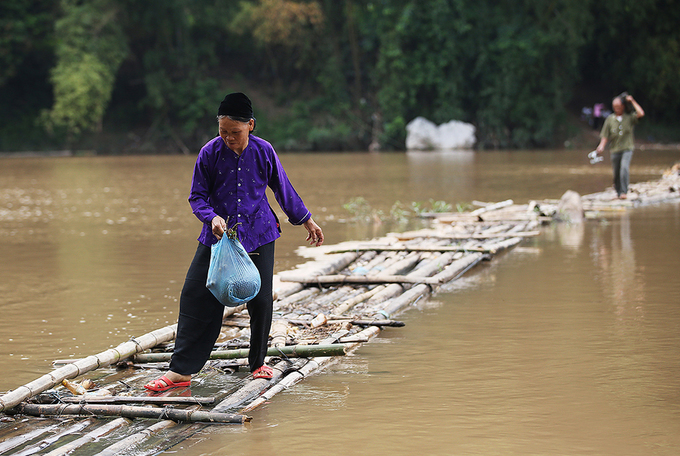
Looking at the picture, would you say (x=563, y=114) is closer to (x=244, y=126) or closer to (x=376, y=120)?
(x=376, y=120)

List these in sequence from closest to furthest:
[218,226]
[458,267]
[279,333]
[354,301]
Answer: [218,226]
[279,333]
[354,301]
[458,267]

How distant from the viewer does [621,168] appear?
523 inches

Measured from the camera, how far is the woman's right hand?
4.16m

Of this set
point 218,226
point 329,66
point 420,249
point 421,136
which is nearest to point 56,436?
point 218,226

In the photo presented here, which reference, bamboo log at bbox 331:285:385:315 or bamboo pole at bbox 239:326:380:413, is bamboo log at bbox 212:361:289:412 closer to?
bamboo pole at bbox 239:326:380:413

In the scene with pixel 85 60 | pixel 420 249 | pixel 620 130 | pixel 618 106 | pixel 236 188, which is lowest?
pixel 420 249

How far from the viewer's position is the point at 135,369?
15.9 ft

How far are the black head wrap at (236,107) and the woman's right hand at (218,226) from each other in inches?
21.4

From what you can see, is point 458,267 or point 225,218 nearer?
point 225,218

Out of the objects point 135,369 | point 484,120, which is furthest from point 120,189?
point 484,120

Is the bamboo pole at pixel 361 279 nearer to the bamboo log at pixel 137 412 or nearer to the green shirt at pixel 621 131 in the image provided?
the bamboo log at pixel 137 412

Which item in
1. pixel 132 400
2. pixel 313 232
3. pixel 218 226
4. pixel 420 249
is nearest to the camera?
pixel 132 400

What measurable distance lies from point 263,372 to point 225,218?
34.1 inches

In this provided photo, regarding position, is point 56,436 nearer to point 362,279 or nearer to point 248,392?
point 248,392
